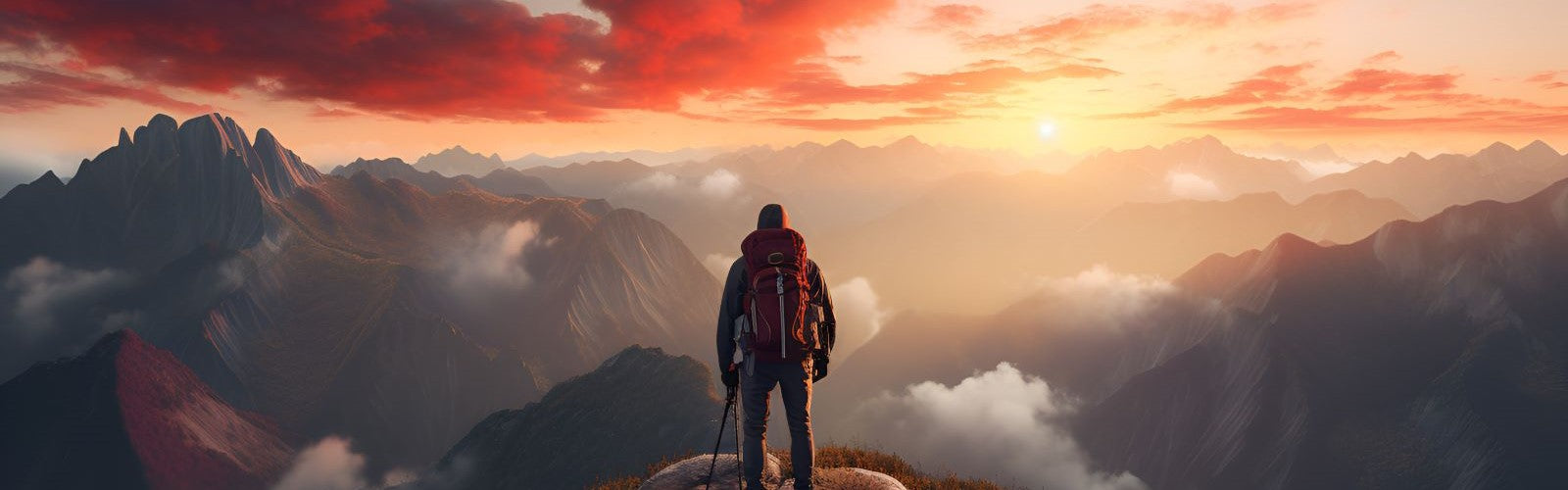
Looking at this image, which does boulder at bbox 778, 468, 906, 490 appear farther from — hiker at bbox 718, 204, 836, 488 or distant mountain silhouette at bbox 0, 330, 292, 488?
distant mountain silhouette at bbox 0, 330, 292, 488

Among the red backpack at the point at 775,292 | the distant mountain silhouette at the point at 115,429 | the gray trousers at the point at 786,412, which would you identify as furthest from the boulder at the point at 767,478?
the distant mountain silhouette at the point at 115,429

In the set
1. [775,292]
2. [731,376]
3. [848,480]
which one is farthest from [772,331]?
[848,480]

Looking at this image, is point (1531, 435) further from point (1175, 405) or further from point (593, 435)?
point (593, 435)

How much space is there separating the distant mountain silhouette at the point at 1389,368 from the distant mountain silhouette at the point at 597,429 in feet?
334

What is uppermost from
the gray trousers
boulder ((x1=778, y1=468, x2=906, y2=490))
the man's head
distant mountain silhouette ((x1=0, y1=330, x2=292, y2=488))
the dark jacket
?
the man's head

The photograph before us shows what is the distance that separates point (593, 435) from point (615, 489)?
4114 inches

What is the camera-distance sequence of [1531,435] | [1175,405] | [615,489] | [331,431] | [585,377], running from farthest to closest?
[331,431] < [1175,405] < [585,377] < [1531,435] < [615,489]

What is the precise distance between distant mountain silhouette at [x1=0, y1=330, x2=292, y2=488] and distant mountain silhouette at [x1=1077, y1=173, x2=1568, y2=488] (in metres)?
202

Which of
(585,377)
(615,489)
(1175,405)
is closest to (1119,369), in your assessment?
(1175,405)

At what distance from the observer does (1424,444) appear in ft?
358

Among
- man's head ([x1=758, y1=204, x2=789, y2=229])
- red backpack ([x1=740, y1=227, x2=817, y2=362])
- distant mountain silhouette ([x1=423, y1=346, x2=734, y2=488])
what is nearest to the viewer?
red backpack ([x1=740, y1=227, x2=817, y2=362])

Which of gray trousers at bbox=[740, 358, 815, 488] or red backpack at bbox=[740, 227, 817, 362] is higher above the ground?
red backpack at bbox=[740, 227, 817, 362]

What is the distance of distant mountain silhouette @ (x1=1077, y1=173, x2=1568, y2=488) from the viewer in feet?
343

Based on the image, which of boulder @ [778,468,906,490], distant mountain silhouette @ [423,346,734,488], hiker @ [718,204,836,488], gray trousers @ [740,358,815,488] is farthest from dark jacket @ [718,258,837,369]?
distant mountain silhouette @ [423,346,734,488]
